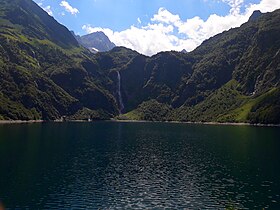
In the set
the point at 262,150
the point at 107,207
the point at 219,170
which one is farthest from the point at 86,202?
the point at 262,150

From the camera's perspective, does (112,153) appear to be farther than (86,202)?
Yes

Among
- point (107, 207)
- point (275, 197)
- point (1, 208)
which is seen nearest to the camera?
point (1, 208)

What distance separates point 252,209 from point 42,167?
6753cm

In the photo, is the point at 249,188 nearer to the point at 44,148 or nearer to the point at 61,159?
the point at 61,159

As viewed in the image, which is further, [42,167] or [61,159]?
[61,159]

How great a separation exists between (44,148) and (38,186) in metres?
72.0

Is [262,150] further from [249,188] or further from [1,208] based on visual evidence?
[1,208]

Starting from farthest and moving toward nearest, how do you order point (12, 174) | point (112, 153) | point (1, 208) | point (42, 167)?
point (112, 153) < point (42, 167) < point (12, 174) < point (1, 208)

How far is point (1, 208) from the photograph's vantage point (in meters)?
66.4

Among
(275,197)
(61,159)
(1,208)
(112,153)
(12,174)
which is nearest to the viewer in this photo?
(1,208)

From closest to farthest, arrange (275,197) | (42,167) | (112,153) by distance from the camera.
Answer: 1. (275,197)
2. (42,167)
3. (112,153)

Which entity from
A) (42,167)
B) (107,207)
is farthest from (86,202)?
(42,167)

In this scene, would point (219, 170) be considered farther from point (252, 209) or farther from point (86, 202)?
point (86, 202)

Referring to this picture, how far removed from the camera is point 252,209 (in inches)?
2852
